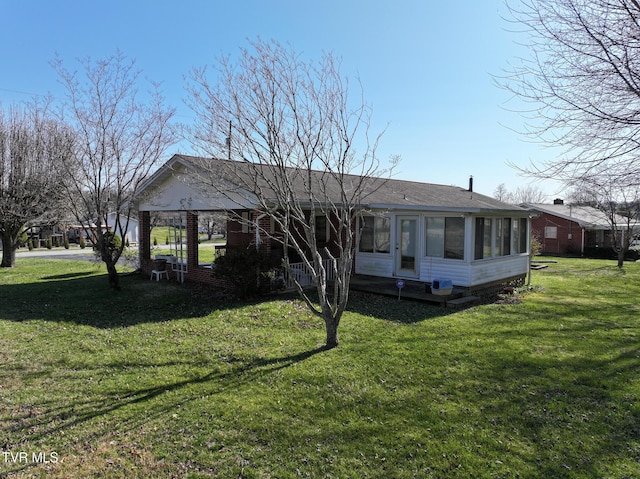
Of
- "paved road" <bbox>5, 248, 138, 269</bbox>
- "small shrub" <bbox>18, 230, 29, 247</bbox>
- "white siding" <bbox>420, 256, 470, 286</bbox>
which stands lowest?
"paved road" <bbox>5, 248, 138, 269</bbox>

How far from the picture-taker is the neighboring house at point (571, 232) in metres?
28.6

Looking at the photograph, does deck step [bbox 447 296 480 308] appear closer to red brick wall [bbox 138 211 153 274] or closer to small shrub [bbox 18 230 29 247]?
→ red brick wall [bbox 138 211 153 274]

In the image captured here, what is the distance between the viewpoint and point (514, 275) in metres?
13.6

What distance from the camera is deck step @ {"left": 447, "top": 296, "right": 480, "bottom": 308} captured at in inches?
406

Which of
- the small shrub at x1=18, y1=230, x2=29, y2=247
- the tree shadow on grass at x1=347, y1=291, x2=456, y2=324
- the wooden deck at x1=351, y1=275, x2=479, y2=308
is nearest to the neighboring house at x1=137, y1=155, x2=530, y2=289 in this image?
the wooden deck at x1=351, y1=275, x2=479, y2=308

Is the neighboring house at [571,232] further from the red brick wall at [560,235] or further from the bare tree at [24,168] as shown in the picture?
the bare tree at [24,168]

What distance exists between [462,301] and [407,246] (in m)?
2.82

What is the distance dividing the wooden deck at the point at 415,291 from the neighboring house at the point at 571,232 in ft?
65.8

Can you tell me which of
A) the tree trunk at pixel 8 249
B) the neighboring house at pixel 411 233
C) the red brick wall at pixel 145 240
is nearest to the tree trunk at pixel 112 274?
the neighboring house at pixel 411 233

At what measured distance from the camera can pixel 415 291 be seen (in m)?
11.2

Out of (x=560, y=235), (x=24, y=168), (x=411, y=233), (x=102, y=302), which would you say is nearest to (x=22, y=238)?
(x=24, y=168)

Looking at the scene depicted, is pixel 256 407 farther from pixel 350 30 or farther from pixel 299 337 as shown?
pixel 350 30

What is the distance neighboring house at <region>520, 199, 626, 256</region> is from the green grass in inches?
869

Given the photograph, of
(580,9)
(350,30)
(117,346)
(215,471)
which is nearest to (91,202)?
(117,346)
